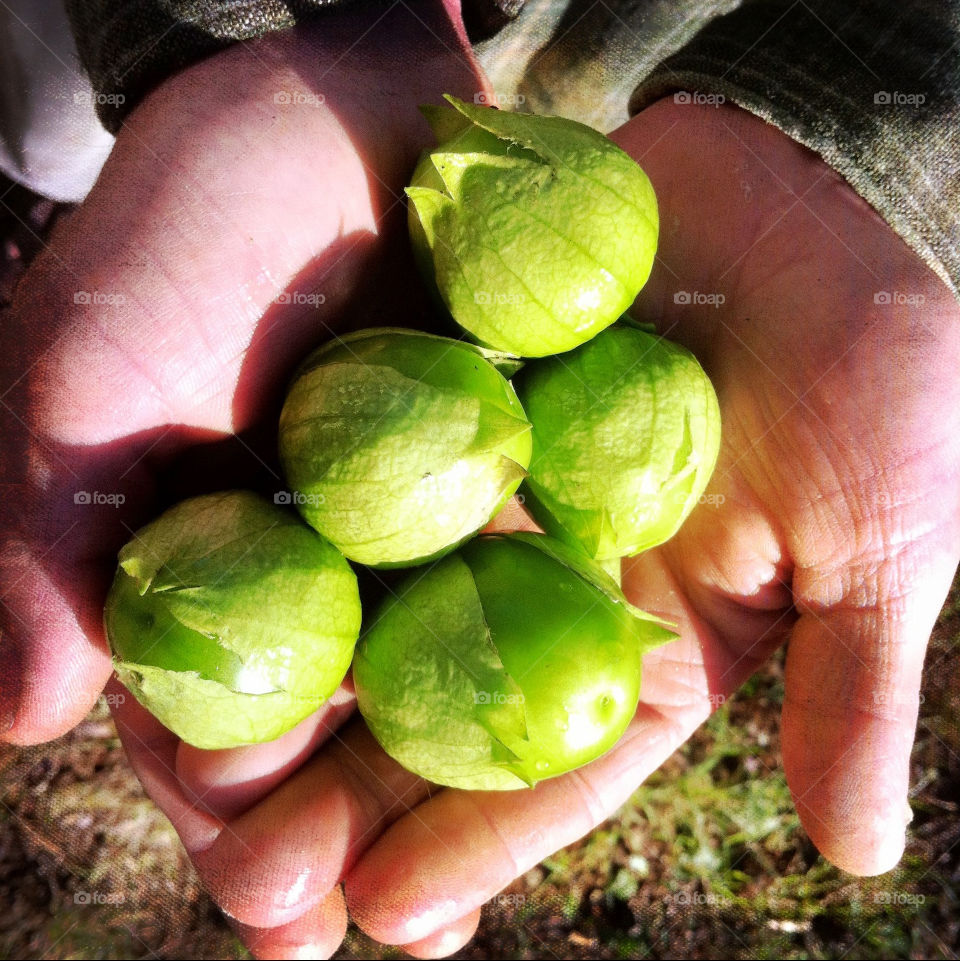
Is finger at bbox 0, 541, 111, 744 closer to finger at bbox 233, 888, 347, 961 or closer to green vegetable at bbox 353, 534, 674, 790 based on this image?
green vegetable at bbox 353, 534, 674, 790

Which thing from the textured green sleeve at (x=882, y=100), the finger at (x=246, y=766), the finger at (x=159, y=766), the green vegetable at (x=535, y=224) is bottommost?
the finger at (x=159, y=766)

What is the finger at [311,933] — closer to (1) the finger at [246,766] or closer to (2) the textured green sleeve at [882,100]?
(1) the finger at [246,766]

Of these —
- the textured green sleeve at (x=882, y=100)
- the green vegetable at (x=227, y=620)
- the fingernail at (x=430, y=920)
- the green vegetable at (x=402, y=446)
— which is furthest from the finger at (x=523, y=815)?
the textured green sleeve at (x=882, y=100)

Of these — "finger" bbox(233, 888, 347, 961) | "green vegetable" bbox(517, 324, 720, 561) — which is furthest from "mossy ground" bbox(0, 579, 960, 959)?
"green vegetable" bbox(517, 324, 720, 561)

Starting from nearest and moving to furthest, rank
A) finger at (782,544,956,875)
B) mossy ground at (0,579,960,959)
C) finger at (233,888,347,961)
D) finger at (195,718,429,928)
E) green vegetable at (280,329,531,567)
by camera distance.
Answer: green vegetable at (280,329,531,567)
finger at (782,544,956,875)
finger at (195,718,429,928)
finger at (233,888,347,961)
mossy ground at (0,579,960,959)

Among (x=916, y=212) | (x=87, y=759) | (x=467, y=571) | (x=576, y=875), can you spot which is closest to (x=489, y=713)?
(x=467, y=571)

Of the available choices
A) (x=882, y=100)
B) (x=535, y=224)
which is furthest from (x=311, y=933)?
(x=882, y=100)
